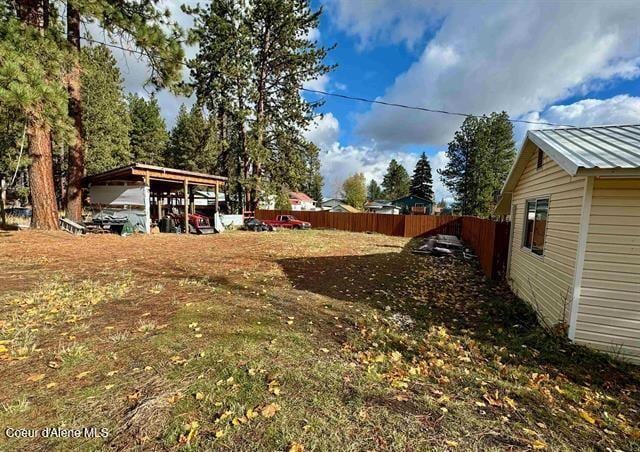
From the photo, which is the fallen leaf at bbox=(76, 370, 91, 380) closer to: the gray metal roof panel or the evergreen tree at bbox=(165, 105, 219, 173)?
the gray metal roof panel

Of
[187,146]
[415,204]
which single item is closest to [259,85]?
[187,146]

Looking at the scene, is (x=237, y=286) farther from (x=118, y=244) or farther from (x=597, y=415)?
(x=118, y=244)

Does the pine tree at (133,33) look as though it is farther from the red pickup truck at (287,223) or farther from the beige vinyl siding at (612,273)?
the red pickup truck at (287,223)

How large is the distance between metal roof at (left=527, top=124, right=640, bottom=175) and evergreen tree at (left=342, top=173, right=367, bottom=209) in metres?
49.4

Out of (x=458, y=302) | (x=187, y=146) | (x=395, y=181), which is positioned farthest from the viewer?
(x=395, y=181)

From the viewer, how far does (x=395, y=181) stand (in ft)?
226

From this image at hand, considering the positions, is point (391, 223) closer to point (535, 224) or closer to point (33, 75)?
point (535, 224)

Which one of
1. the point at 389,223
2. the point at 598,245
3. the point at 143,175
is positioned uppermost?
the point at 143,175

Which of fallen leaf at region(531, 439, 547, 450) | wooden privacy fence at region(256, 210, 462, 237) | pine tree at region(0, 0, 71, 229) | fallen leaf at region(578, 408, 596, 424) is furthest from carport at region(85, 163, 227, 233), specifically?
fallen leaf at region(578, 408, 596, 424)

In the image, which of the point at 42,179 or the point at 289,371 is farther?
the point at 42,179

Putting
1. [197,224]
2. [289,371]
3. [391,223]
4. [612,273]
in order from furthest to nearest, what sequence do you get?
[391,223] → [197,224] → [612,273] → [289,371]

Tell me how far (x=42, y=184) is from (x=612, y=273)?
14.1m

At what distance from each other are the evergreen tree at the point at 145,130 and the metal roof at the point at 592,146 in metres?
38.4

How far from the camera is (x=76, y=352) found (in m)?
3.08
